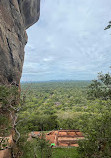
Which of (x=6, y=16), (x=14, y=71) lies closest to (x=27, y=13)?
(x=6, y=16)

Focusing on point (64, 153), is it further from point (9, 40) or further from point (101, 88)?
point (9, 40)

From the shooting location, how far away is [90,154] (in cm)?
597

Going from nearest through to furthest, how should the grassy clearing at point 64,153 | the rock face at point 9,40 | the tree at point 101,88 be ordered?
the tree at point 101,88, the rock face at point 9,40, the grassy clearing at point 64,153

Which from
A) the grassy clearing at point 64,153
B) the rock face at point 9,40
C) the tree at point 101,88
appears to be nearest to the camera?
the tree at point 101,88

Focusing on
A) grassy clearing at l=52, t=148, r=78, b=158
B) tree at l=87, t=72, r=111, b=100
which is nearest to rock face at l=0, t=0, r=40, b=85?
tree at l=87, t=72, r=111, b=100

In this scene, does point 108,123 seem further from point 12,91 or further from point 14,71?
point 14,71

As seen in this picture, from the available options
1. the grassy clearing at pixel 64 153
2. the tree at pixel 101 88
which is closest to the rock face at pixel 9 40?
the tree at pixel 101 88

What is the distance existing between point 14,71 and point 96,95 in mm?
12719

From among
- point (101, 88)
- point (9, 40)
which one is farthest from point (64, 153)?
point (9, 40)

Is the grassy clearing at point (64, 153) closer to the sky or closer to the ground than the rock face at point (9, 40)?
Answer: closer to the ground

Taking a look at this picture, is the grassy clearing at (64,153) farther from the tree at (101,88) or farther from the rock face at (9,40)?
the rock face at (9,40)

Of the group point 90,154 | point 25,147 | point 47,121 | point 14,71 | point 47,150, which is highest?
point 14,71

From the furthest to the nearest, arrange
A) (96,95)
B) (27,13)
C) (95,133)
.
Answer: (27,13)
(96,95)
(95,133)

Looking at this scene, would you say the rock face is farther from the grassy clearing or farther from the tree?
the grassy clearing
